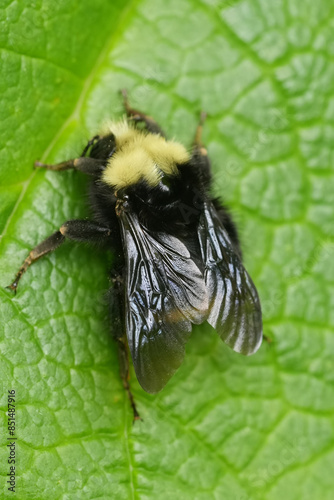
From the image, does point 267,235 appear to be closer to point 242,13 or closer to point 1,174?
point 242,13

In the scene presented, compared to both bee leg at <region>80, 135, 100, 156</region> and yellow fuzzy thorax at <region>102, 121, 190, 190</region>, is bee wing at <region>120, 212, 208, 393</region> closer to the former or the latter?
yellow fuzzy thorax at <region>102, 121, 190, 190</region>

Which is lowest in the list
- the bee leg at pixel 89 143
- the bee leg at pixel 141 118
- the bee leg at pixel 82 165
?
the bee leg at pixel 82 165

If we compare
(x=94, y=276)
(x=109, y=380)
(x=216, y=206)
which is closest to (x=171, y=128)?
(x=216, y=206)

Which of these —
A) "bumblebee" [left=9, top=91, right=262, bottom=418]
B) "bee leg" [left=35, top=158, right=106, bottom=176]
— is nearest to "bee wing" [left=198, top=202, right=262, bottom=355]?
"bumblebee" [left=9, top=91, right=262, bottom=418]

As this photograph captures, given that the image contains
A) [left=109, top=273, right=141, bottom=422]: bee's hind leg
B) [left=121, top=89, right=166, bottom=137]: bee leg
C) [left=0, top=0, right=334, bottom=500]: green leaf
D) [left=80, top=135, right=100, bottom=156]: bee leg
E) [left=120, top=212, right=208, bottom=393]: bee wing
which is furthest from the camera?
[left=121, top=89, right=166, bottom=137]: bee leg

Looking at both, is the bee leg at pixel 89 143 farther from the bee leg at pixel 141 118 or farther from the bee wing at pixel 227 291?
the bee wing at pixel 227 291

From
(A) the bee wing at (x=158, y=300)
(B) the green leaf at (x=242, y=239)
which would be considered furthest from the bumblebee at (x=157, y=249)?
(B) the green leaf at (x=242, y=239)

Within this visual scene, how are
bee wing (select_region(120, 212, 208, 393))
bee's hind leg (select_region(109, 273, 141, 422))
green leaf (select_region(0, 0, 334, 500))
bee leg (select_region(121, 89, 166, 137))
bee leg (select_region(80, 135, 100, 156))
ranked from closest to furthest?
bee wing (select_region(120, 212, 208, 393)) < green leaf (select_region(0, 0, 334, 500)) < bee's hind leg (select_region(109, 273, 141, 422)) < bee leg (select_region(80, 135, 100, 156)) < bee leg (select_region(121, 89, 166, 137))
